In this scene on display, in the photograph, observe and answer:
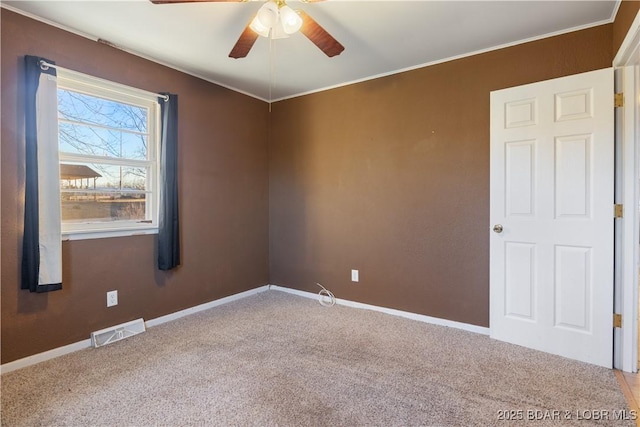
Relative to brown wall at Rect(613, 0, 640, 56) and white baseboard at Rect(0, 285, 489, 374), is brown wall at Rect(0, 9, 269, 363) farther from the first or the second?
brown wall at Rect(613, 0, 640, 56)

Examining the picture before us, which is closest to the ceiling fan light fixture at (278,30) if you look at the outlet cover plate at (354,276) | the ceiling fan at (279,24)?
the ceiling fan at (279,24)

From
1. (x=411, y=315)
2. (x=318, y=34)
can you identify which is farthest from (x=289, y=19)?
(x=411, y=315)

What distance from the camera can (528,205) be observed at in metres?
2.53

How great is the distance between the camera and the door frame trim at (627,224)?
213 centimetres

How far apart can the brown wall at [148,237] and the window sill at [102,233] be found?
0.15 feet

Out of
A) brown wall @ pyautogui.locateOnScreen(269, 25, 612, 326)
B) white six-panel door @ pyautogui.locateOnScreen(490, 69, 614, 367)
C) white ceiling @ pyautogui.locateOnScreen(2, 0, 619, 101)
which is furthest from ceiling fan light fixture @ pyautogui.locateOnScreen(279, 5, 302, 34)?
white six-panel door @ pyautogui.locateOnScreen(490, 69, 614, 367)

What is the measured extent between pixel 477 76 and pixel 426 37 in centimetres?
62

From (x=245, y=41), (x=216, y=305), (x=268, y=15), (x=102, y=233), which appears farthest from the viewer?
(x=216, y=305)

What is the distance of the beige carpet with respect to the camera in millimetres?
1736

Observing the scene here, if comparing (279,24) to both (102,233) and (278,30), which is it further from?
(102,233)

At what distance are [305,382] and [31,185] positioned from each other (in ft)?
7.51

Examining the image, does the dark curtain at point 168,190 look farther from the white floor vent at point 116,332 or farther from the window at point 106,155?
the white floor vent at point 116,332

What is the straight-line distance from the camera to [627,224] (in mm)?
2166

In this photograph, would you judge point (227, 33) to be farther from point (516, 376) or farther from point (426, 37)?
point (516, 376)
